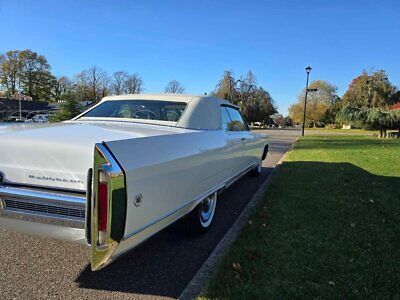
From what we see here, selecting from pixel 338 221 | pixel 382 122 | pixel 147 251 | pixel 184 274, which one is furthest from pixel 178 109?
pixel 382 122

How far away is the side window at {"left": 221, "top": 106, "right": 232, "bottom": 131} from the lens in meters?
5.02

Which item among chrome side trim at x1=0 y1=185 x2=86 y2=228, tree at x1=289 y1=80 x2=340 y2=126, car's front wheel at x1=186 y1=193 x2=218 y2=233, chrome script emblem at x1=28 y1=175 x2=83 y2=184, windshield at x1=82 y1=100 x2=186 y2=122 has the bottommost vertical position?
car's front wheel at x1=186 y1=193 x2=218 y2=233

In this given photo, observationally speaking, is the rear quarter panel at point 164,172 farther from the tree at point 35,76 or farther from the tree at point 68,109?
the tree at point 35,76

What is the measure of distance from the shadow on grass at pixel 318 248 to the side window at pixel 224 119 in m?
1.36

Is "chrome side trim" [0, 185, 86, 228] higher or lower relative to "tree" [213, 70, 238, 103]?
lower

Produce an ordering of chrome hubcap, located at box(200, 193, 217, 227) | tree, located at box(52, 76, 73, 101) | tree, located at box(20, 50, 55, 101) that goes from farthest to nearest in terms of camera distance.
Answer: tree, located at box(52, 76, 73, 101) < tree, located at box(20, 50, 55, 101) < chrome hubcap, located at box(200, 193, 217, 227)

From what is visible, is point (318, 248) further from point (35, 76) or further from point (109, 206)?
point (35, 76)

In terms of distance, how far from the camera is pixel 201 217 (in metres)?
4.08

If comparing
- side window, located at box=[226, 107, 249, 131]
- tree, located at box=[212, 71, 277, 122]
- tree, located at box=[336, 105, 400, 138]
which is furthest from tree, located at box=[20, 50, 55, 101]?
side window, located at box=[226, 107, 249, 131]

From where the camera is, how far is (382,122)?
2519 cm

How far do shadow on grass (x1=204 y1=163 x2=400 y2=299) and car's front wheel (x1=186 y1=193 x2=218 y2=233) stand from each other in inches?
19.8

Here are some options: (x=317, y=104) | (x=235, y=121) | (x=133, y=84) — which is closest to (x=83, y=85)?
(x=133, y=84)

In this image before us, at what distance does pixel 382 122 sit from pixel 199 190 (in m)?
25.7

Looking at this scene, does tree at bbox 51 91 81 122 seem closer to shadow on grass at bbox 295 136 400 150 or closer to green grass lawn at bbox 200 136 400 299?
shadow on grass at bbox 295 136 400 150
